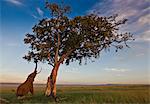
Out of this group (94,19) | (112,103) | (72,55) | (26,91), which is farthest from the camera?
(72,55)

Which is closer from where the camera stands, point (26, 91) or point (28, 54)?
point (26, 91)

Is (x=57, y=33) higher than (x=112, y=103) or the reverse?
higher

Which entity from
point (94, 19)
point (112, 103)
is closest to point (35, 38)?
point (94, 19)

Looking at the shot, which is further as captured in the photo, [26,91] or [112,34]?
[112,34]

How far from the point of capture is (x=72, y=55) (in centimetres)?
3716

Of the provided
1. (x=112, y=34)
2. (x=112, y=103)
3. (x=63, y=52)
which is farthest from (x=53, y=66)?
(x=112, y=103)

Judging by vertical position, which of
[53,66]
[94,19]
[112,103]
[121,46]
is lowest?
[112,103]

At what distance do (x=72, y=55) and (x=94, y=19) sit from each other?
16.8 feet

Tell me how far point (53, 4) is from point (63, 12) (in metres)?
1.60

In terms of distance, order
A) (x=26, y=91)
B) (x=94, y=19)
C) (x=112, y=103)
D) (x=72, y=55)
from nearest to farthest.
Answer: (x=112, y=103)
(x=26, y=91)
(x=94, y=19)
(x=72, y=55)

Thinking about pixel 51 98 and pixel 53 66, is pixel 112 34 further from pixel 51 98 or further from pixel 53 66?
pixel 51 98

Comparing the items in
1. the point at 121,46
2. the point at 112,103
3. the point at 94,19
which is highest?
the point at 94,19

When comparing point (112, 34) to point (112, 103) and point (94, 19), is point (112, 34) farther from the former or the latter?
point (112, 103)

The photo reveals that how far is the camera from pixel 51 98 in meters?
32.4
